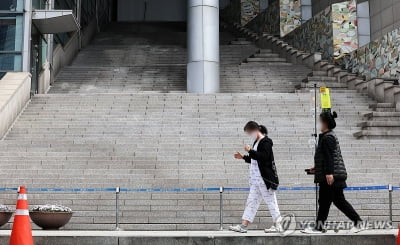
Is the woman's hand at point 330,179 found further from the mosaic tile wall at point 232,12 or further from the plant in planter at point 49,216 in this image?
the mosaic tile wall at point 232,12

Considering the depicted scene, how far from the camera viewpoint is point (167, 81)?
23312 mm

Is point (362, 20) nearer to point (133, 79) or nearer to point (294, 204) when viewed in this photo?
point (133, 79)

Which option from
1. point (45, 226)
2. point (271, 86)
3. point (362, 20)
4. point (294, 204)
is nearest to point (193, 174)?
point (294, 204)

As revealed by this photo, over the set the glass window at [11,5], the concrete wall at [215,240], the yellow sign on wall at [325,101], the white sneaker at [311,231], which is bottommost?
the concrete wall at [215,240]

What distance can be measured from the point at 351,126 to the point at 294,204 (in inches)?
238

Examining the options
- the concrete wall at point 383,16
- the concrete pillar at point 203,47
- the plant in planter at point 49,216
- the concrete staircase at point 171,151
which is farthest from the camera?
the concrete pillar at point 203,47

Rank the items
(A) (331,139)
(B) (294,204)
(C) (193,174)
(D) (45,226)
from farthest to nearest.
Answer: (C) (193,174) < (B) (294,204) < (D) (45,226) < (A) (331,139)

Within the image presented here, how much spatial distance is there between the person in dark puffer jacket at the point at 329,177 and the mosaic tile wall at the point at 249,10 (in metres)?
28.8

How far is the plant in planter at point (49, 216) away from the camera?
8102mm

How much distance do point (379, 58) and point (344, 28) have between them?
385 centimetres

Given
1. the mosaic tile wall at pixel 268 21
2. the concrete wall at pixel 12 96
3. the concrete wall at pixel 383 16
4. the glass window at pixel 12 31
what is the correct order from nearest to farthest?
the concrete wall at pixel 12 96
the glass window at pixel 12 31
the concrete wall at pixel 383 16
the mosaic tile wall at pixel 268 21

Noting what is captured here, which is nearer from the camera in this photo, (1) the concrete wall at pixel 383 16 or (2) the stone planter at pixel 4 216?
(2) the stone planter at pixel 4 216

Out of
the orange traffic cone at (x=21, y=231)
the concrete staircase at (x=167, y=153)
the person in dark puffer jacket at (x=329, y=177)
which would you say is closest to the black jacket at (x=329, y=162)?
the person in dark puffer jacket at (x=329, y=177)

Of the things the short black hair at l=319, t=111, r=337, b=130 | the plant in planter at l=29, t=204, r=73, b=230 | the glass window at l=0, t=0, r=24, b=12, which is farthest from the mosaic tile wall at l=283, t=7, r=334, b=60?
the plant in planter at l=29, t=204, r=73, b=230
